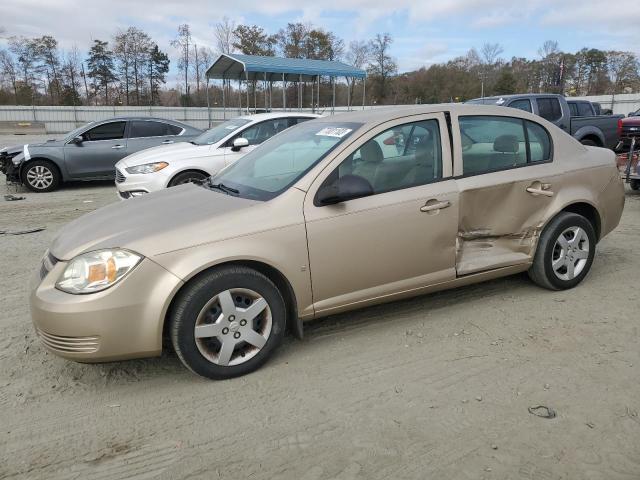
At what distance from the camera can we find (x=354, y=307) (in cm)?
359

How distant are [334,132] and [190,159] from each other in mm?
4752

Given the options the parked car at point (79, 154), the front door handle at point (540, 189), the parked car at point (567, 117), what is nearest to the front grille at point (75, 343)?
the front door handle at point (540, 189)

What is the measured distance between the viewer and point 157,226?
3174 mm

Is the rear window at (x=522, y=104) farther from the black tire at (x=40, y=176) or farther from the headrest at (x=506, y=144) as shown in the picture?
the black tire at (x=40, y=176)

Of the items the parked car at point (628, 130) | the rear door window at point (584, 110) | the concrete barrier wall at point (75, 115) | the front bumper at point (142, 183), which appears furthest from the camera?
the concrete barrier wall at point (75, 115)

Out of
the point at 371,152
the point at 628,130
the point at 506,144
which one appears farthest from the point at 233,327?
the point at 628,130

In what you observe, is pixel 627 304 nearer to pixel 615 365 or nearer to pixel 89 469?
pixel 615 365

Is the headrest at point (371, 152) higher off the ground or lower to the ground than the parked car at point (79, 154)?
higher

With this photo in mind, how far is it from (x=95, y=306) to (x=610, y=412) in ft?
9.35

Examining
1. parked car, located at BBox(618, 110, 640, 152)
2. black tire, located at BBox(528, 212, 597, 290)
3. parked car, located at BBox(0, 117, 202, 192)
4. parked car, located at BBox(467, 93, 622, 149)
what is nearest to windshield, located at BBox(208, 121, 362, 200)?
black tire, located at BBox(528, 212, 597, 290)

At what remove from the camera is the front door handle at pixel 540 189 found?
4203 millimetres

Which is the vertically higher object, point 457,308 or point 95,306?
point 95,306

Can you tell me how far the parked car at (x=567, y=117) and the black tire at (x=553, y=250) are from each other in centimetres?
652

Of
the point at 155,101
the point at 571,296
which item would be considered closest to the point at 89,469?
the point at 571,296
